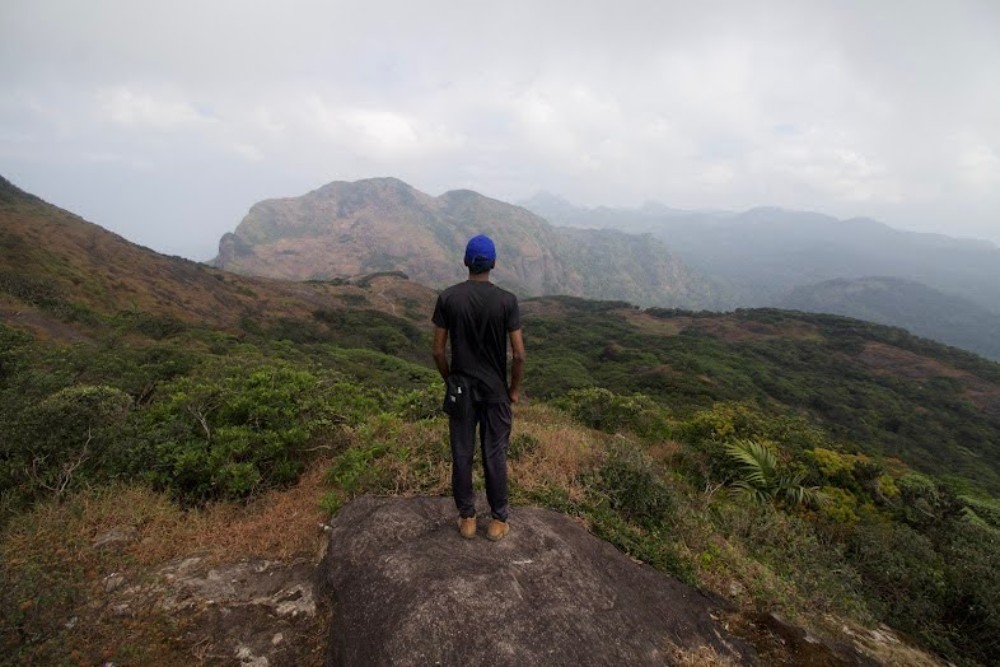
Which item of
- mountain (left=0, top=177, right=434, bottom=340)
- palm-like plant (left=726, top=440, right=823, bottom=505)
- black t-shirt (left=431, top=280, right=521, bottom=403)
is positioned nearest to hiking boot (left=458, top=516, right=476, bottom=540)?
black t-shirt (left=431, top=280, right=521, bottom=403)

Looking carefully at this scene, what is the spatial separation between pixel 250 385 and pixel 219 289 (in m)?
53.0

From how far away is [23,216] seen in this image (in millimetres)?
44188

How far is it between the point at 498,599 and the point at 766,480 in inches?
267

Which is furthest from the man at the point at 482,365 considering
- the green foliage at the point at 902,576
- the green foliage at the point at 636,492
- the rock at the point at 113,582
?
the green foliage at the point at 902,576

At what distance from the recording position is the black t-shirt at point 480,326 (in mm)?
4090

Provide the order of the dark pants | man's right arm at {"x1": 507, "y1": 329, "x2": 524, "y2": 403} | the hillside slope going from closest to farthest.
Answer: man's right arm at {"x1": 507, "y1": 329, "x2": 524, "y2": 403}
the dark pants
the hillside slope

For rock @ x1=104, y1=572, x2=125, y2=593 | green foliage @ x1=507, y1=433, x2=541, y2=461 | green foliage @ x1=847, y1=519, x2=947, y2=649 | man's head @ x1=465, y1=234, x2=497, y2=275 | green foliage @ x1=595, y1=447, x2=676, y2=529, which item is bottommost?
green foliage @ x1=847, y1=519, x2=947, y2=649

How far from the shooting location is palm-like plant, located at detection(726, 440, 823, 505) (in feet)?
26.8

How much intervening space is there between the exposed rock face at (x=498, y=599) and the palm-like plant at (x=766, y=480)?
444 centimetres

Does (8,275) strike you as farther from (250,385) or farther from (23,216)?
(250,385)

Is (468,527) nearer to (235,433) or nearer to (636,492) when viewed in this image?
(636,492)

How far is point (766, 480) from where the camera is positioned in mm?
8523

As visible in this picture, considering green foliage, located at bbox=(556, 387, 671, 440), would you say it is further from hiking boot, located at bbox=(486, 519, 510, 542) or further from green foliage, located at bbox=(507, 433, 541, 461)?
hiking boot, located at bbox=(486, 519, 510, 542)

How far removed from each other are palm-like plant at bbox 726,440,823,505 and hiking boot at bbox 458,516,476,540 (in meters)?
5.68
